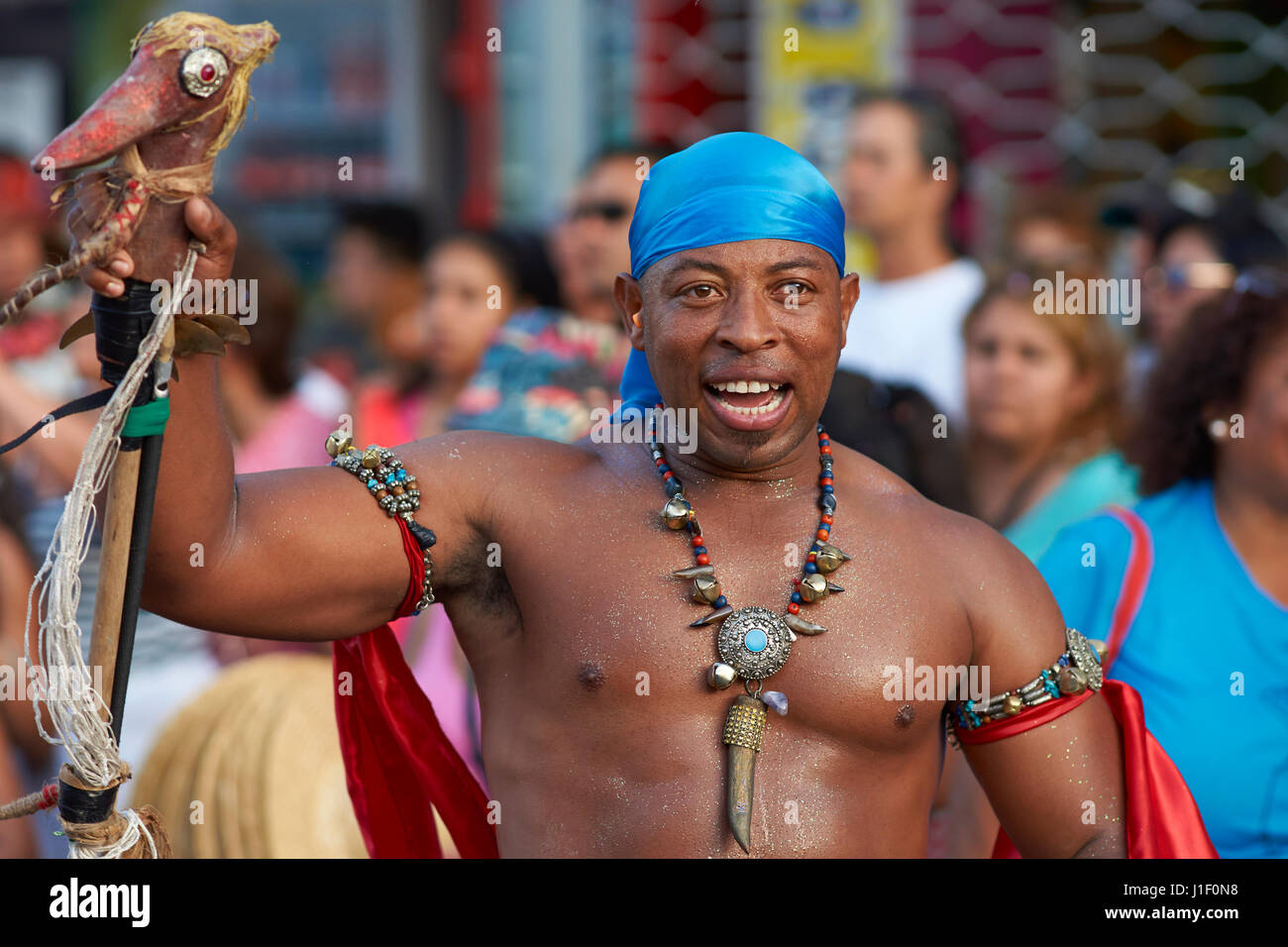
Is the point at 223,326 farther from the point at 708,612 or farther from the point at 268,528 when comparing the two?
the point at 708,612

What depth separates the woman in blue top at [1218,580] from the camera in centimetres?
277

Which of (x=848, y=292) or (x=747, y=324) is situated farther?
(x=848, y=292)

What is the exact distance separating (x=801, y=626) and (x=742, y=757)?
18 centimetres

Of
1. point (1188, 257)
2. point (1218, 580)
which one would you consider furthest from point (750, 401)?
point (1188, 257)

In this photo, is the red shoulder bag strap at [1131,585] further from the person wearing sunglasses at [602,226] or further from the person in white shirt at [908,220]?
the person wearing sunglasses at [602,226]

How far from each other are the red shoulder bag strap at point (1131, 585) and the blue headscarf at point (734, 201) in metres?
1.10

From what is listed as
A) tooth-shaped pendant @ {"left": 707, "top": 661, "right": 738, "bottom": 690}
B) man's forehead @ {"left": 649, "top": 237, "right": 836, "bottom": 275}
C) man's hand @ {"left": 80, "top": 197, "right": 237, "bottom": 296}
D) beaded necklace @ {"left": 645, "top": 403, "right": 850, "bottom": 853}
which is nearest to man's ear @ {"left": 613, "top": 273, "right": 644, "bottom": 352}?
man's forehead @ {"left": 649, "top": 237, "right": 836, "bottom": 275}

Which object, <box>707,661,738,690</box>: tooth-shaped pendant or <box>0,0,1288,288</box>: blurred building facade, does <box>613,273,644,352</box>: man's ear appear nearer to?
<box>707,661,738,690</box>: tooth-shaped pendant

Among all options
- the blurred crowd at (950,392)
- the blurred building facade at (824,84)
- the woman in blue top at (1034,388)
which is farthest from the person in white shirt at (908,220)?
the blurred building facade at (824,84)

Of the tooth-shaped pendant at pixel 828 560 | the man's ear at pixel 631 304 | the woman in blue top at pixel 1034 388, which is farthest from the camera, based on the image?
the woman in blue top at pixel 1034 388

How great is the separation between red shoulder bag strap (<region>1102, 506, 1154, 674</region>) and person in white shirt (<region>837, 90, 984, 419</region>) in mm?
1746

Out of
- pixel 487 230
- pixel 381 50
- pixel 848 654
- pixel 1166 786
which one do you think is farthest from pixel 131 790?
pixel 381 50

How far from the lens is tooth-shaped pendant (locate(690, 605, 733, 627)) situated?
197 cm

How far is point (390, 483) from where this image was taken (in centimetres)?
198
